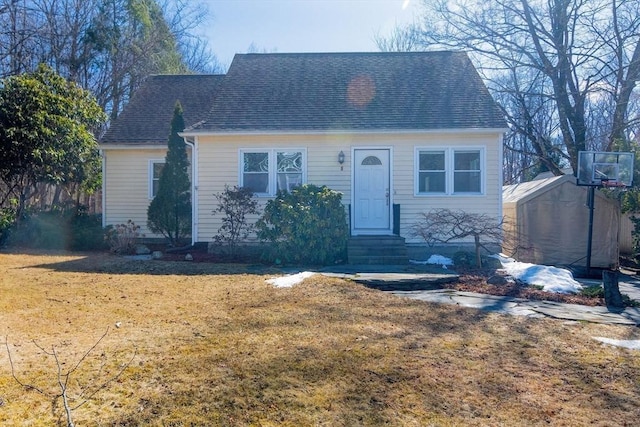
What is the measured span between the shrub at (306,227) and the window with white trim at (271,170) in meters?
1.40

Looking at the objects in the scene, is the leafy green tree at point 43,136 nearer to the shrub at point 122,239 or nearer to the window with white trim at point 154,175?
the window with white trim at point 154,175

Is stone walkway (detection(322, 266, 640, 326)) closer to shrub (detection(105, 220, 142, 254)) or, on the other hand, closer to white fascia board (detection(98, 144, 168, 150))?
shrub (detection(105, 220, 142, 254))

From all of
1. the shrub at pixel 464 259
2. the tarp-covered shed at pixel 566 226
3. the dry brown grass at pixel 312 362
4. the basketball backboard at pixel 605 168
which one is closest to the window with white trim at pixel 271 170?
the shrub at pixel 464 259

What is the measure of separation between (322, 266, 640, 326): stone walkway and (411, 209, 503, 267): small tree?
4.91ft

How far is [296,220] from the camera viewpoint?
976 centimetres

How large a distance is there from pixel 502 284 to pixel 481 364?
14.0 ft

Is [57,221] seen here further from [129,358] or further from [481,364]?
[481,364]

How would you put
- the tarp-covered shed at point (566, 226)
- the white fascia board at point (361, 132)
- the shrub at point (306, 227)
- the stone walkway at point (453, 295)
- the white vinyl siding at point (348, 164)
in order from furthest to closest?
1. the tarp-covered shed at point (566, 226)
2. the white vinyl siding at point (348, 164)
3. the white fascia board at point (361, 132)
4. the shrub at point (306, 227)
5. the stone walkway at point (453, 295)

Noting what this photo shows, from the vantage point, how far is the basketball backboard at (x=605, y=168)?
10414 millimetres

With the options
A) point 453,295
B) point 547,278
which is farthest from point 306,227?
point 547,278

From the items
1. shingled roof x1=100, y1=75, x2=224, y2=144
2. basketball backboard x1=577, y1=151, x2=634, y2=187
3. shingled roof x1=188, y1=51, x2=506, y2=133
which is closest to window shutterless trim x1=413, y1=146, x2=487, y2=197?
shingled roof x1=188, y1=51, x2=506, y2=133

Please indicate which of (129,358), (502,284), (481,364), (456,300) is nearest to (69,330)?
(129,358)

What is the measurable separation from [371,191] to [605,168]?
5.64 m

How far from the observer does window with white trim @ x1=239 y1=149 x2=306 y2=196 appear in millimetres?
11547
